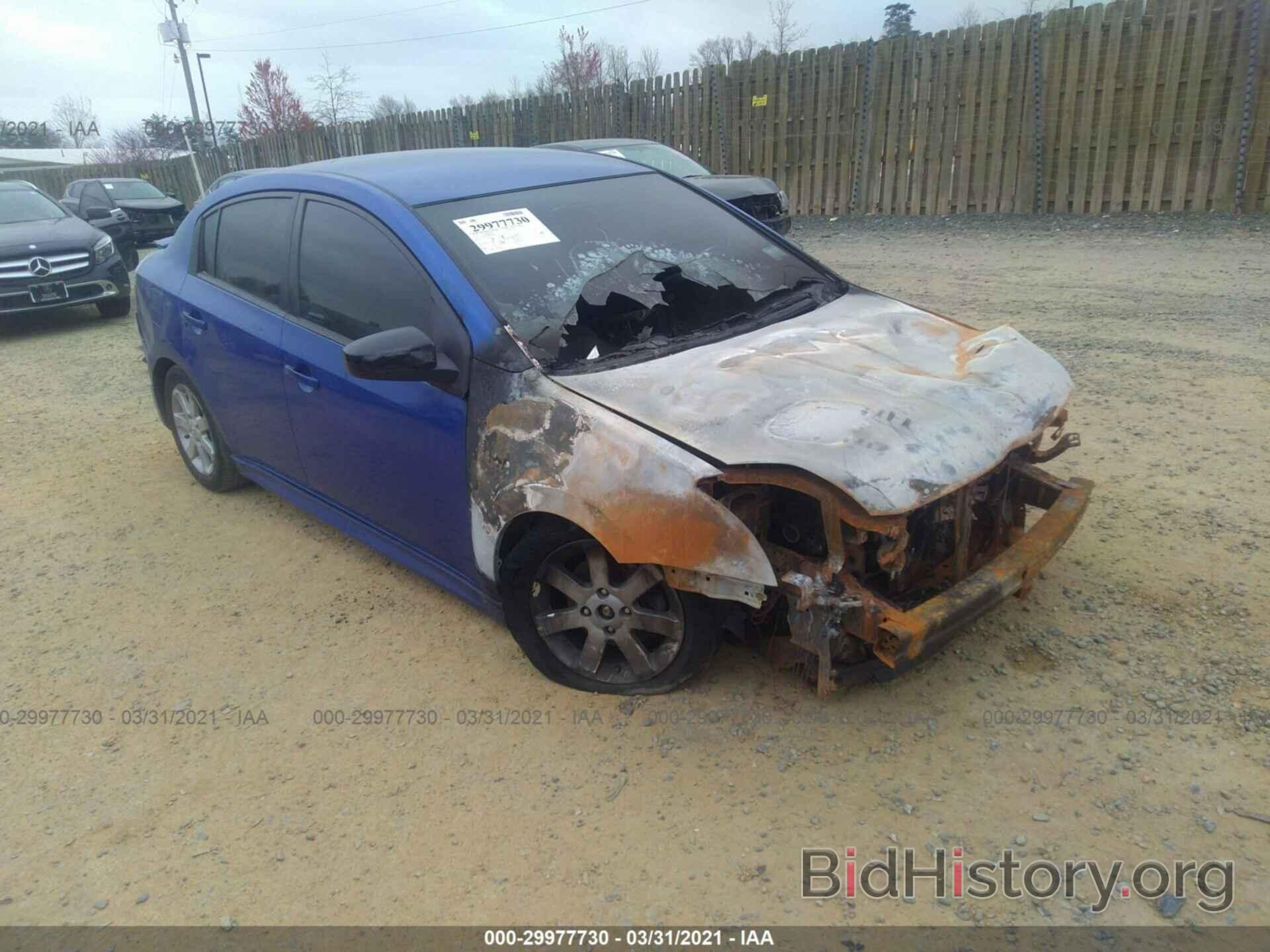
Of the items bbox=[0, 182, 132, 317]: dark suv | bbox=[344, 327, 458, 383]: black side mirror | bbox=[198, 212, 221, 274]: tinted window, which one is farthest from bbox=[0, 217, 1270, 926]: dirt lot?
bbox=[0, 182, 132, 317]: dark suv

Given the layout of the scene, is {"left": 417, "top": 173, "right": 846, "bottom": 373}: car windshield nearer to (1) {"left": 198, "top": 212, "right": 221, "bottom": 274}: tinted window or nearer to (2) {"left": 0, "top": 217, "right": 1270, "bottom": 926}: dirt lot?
(2) {"left": 0, "top": 217, "right": 1270, "bottom": 926}: dirt lot

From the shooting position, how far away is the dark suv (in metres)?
9.43

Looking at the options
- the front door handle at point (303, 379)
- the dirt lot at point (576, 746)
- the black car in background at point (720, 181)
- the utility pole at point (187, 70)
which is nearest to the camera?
the dirt lot at point (576, 746)

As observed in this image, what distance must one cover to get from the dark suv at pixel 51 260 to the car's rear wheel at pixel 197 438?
19.5ft

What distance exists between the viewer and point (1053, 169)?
37.9 ft

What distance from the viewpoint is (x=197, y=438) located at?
497cm

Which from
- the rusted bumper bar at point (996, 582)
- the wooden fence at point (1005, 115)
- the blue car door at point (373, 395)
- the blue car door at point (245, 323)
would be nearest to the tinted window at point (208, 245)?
the blue car door at point (245, 323)

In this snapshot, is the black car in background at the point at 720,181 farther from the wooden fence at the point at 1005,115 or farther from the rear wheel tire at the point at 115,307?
the rear wheel tire at the point at 115,307

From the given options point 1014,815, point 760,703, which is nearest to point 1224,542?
point 1014,815

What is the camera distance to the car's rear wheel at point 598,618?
2.86 meters

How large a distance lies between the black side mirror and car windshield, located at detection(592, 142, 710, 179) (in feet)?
25.4

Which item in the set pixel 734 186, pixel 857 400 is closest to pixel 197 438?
pixel 857 400

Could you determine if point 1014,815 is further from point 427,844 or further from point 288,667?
point 288,667

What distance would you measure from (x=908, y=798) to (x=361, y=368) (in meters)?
2.17
